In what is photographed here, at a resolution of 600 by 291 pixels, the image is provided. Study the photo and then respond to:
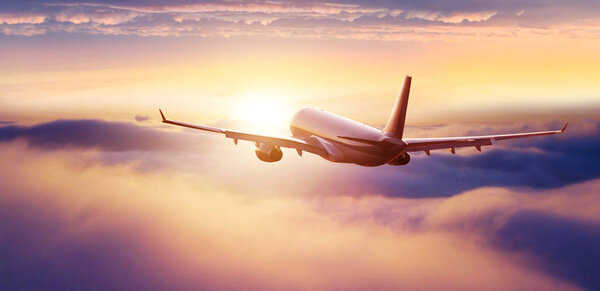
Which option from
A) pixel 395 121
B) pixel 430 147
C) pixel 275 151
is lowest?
pixel 275 151

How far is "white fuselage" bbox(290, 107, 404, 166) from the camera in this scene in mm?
41844

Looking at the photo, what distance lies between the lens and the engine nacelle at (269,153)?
51.8 meters

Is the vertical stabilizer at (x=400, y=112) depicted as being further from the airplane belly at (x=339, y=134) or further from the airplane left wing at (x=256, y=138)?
the airplane left wing at (x=256, y=138)

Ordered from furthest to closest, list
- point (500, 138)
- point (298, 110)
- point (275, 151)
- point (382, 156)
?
point (298, 110) → point (275, 151) → point (500, 138) → point (382, 156)

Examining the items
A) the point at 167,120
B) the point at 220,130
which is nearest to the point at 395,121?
the point at 220,130

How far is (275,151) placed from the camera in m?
51.8

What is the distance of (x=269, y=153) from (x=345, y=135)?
962cm

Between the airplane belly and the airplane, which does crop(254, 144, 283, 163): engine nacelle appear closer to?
the airplane

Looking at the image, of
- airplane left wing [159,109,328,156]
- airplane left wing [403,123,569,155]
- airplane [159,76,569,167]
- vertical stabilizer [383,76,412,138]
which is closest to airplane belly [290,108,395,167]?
airplane [159,76,569,167]

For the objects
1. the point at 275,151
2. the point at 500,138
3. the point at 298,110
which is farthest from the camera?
the point at 298,110

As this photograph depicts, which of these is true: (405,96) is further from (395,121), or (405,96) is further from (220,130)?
(220,130)

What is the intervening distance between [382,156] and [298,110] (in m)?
19.9

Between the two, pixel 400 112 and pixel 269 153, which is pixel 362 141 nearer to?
pixel 400 112

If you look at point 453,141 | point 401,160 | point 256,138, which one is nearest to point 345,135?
point 401,160
